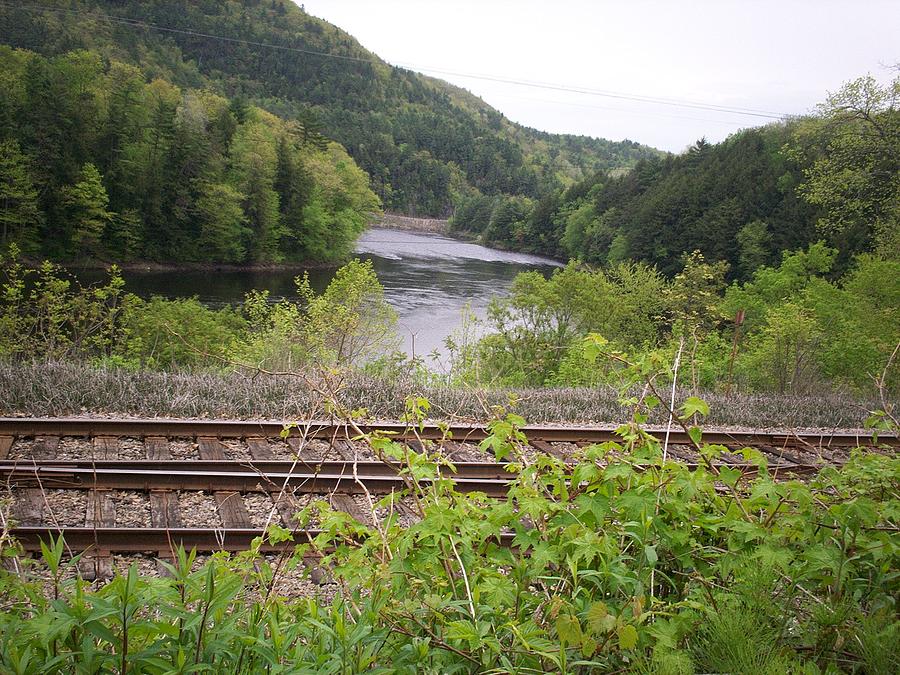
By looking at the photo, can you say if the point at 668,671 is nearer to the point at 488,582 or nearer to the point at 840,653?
the point at 488,582

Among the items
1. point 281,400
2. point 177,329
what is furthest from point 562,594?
point 177,329

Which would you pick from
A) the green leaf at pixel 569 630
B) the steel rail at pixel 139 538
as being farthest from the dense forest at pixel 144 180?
the green leaf at pixel 569 630

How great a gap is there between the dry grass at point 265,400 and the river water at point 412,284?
14.6m

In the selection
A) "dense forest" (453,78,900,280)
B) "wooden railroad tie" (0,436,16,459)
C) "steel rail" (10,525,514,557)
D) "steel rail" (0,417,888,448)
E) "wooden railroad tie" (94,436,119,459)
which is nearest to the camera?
"steel rail" (10,525,514,557)

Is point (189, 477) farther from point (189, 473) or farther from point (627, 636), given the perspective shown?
point (627, 636)

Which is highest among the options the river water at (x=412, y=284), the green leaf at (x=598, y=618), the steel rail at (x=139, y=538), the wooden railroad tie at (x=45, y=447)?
the green leaf at (x=598, y=618)

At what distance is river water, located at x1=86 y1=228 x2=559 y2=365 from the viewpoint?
3517cm

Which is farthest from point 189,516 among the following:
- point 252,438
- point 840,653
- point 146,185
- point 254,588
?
point 146,185

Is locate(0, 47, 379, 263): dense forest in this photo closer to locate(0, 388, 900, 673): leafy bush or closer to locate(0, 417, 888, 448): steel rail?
locate(0, 417, 888, 448): steel rail

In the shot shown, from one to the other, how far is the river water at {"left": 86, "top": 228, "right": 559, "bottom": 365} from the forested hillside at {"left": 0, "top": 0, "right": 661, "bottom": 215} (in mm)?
57795

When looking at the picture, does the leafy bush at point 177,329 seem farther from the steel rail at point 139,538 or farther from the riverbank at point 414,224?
the riverbank at point 414,224

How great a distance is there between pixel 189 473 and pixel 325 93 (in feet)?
613

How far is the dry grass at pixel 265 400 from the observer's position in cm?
727

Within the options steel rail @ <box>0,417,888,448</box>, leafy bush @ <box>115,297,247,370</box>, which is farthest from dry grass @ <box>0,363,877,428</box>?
leafy bush @ <box>115,297,247,370</box>
